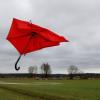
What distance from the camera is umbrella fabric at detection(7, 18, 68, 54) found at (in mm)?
11211

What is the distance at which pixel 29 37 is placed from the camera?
11.4 m

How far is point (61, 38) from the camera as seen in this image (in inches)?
464

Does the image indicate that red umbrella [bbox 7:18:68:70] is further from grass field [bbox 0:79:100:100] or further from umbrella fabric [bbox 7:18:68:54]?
grass field [bbox 0:79:100:100]

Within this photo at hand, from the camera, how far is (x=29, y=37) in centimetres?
1138

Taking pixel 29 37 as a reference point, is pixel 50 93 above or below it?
below

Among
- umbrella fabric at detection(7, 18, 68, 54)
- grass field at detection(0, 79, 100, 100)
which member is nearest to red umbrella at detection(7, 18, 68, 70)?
umbrella fabric at detection(7, 18, 68, 54)

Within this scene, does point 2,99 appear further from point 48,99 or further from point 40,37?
point 40,37

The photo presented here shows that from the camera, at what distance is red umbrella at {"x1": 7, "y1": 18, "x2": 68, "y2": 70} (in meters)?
11.2

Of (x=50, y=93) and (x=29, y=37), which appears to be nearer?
(x=29, y=37)

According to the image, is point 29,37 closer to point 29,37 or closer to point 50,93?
point 29,37

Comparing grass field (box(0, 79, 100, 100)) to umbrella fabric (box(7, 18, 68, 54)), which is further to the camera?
→ grass field (box(0, 79, 100, 100))

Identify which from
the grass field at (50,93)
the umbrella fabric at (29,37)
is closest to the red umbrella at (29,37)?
the umbrella fabric at (29,37)

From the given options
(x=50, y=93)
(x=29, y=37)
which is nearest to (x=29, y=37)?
(x=29, y=37)

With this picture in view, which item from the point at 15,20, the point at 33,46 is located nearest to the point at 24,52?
the point at 33,46
